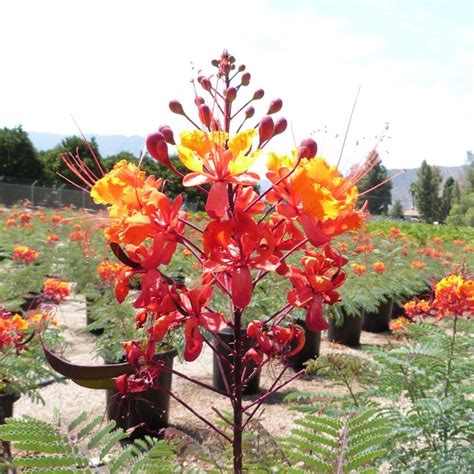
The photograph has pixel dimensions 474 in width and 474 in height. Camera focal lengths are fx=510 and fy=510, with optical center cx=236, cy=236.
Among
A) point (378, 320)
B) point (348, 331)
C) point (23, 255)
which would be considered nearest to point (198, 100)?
point (23, 255)

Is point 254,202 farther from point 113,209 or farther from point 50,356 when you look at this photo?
point 50,356

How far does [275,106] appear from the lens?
1284mm

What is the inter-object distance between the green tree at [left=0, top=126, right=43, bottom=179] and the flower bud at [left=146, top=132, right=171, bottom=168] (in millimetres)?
40772

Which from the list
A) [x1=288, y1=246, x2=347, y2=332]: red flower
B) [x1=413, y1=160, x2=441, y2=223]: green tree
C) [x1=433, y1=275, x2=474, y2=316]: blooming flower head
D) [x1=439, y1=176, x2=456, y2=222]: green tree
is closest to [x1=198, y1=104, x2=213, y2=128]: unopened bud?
[x1=288, y1=246, x2=347, y2=332]: red flower

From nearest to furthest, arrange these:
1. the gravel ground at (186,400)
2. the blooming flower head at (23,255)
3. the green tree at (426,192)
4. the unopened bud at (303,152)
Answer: the unopened bud at (303,152) → the gravel ground at (186,400) → the blooming flower head at (23,255) → the green tree at (426,192)

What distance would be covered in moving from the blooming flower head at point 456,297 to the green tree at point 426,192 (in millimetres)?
76962

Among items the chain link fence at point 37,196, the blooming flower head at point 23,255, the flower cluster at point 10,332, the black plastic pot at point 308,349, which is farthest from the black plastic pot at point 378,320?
the chain link fence at point 37,196

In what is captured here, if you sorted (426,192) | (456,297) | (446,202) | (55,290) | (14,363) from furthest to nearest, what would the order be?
(446,202) < (426,192) < (55,290) < (456,297) < (14,363)

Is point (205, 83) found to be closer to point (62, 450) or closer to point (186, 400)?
point (62, 450)

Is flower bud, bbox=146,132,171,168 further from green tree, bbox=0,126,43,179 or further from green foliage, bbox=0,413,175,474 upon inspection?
green tree, bbox=0,126,43,179

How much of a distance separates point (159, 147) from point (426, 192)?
81059mm

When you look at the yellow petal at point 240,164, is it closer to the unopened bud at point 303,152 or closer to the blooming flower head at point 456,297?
A: the unopened bud at point 303,152

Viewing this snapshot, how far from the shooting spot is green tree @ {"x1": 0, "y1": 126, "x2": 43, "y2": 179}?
126 feet

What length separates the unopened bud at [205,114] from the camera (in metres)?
1.10
